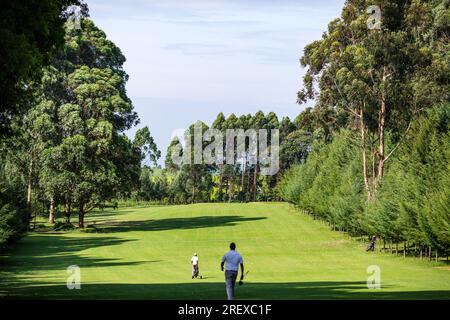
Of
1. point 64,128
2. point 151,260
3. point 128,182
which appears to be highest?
point 64,128

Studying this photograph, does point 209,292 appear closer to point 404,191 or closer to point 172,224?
point 404,191

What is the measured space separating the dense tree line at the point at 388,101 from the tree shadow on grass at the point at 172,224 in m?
21.7

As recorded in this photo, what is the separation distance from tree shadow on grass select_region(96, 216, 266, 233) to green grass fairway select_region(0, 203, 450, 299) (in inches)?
4.8

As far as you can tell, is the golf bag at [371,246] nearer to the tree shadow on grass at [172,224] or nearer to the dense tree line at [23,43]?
the tree shadow on grass at [172,224]

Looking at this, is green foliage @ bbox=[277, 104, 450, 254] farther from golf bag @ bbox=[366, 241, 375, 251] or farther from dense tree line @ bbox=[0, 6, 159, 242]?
dense tree line @ bbox=[0, 6, 159, 242]

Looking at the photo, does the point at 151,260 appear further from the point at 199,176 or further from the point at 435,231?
the point at 199,176

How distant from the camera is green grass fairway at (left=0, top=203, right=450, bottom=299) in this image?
34156 millimetres

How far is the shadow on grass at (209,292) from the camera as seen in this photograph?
30891 millimetres

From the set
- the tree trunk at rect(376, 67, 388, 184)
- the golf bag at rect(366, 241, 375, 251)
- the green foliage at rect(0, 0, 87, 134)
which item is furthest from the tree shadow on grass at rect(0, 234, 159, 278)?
the tree trunk at rect(376, 67, 388, 184)

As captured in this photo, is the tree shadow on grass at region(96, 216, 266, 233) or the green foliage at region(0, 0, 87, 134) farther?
the tree shadow on grass at region(96, 216, 266, 233)

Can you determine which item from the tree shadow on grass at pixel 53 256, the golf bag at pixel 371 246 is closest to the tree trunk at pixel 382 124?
the golf bag at pixel 371 246
